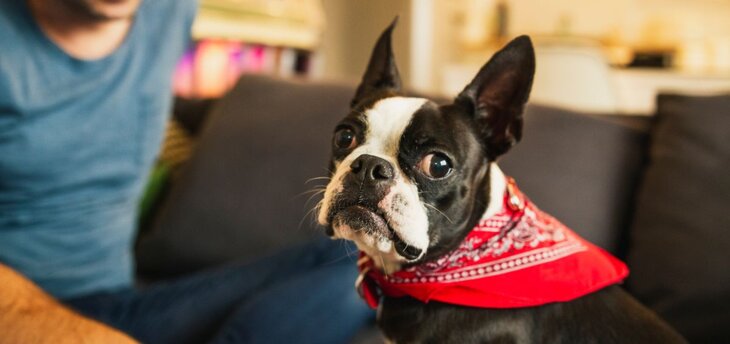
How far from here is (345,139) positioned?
0.88 meters

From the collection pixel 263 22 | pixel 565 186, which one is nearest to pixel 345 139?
pixel 565 186

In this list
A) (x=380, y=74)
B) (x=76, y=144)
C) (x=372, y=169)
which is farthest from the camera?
(x=76, y=144)

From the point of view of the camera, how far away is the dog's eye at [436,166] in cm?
81

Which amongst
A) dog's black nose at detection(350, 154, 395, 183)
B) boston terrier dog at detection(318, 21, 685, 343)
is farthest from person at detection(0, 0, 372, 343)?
dog's black nose at detection(350, 154, 395, 183)

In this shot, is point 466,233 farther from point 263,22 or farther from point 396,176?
point 263,22

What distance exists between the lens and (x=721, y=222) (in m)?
1.13

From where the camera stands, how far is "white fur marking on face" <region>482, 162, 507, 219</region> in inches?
33.9

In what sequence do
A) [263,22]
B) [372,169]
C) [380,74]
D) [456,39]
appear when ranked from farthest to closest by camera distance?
[456,39] → [263,22] → [380,74] → [372,169]

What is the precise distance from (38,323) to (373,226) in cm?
50

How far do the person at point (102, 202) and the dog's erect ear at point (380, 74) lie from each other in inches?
17.9

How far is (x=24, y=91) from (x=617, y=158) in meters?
1.26

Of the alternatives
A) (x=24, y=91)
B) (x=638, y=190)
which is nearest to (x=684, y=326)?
(x=638, y=190)

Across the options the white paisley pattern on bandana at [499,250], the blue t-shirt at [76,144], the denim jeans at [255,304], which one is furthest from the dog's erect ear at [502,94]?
the blue t-shirt at [76,144]

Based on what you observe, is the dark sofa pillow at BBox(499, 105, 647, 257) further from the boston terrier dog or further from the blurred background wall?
the blurred background wall
